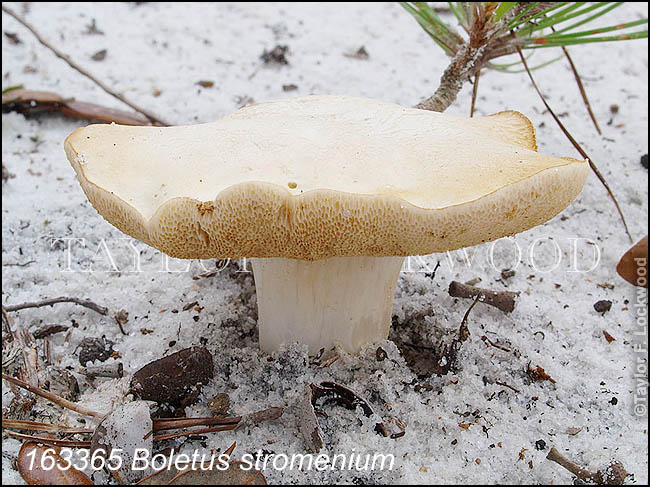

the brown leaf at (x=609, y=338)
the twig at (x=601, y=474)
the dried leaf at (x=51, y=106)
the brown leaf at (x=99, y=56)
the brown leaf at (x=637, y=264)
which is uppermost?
the brown leaf at (x=99, y=56)

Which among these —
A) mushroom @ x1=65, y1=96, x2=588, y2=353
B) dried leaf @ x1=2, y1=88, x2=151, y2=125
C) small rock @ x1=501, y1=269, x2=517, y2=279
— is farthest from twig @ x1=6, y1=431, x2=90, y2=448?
dried leaf @ x1=2, y1=88, x2=151, y2=125

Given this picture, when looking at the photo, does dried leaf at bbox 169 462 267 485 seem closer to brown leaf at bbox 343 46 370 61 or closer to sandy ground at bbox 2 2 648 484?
sandy ground at bbox 2 2 648 484

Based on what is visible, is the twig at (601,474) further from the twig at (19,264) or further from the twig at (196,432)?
the twig at (19,264)

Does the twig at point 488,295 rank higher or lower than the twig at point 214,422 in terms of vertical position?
higher

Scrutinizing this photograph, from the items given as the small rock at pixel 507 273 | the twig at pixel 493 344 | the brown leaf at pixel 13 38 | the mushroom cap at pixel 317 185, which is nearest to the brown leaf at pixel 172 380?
the mushroom cap at pixel 317 185

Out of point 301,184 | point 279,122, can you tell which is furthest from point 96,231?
point 301,184

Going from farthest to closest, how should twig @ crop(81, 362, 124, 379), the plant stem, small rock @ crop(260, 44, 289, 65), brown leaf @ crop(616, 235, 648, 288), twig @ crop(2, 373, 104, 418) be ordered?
small rock @ crop(260, 44, 289, 65) → the plant stem → brown leaf @ crop(616, 235, 648, 288) → twig @ crop(81, 362, 124, 379) → twig @ crop(2, 373, 104, 418)

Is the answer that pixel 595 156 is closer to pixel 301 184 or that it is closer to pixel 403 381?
pixel 403 381
